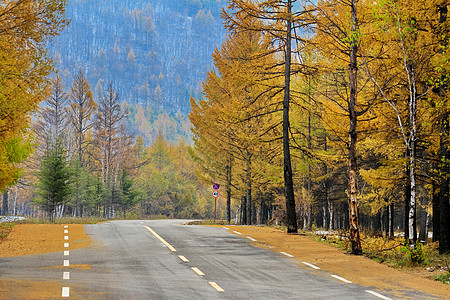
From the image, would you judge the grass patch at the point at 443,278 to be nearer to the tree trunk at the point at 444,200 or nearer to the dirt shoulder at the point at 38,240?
the tree trunk at the point at 444,200

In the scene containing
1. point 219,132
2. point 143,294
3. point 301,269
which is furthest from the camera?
point 219,132

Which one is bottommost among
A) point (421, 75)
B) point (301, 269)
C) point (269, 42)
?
point (301, 269)

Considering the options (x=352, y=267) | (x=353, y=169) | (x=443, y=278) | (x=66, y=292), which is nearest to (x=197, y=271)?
(x=66, y=292)

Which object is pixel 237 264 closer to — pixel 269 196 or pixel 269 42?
pixel 269 42

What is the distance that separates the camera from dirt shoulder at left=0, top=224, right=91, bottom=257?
13.6 metres

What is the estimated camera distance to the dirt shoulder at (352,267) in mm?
10016

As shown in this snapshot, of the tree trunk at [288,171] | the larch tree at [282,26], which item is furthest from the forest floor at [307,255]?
the larch tree at [282,26]

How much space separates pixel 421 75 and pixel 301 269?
27.5 ft

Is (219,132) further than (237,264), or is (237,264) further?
(219,132)

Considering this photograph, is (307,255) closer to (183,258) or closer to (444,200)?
(183,258)

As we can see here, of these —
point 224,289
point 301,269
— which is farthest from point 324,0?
point 224,289

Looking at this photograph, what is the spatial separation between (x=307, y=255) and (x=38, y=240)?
9275mm

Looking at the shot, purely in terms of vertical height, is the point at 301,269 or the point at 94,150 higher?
the point at 94,150

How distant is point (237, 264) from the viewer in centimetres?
1218
